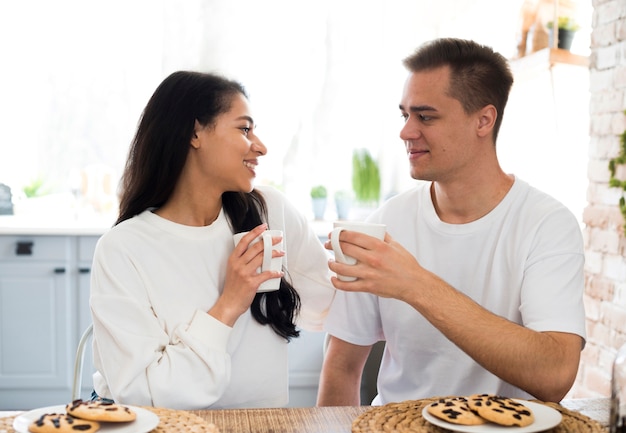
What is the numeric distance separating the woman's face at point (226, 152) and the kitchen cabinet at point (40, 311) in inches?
77.3

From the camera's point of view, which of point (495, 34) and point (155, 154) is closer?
point (155, 154)

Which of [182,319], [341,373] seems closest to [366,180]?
[341,373]

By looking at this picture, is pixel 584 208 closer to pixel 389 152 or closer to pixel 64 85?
pixel 389 152

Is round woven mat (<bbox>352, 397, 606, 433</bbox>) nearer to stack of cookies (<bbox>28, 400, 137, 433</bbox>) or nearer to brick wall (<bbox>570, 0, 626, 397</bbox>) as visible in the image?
stack of cookies (<bbox>28, 400, 137, 433</bbox>)

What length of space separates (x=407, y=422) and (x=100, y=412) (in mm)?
463

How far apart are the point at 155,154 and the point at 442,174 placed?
648mm

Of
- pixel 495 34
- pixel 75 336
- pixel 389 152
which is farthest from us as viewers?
pixel 389 152

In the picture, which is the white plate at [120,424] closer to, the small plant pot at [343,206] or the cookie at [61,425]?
the cookie at [61,425]

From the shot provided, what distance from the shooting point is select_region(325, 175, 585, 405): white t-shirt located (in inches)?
60.5

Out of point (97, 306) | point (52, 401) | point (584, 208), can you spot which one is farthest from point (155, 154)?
point (52, 401)

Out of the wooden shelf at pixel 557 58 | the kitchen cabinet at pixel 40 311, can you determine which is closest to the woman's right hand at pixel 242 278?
the wooden shelf at pixel 557 58

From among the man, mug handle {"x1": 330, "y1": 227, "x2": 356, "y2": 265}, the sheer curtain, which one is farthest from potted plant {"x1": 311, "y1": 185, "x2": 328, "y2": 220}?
mug handle {"x1": 330, "y1": 227, "x2": 356, "y2": 265}

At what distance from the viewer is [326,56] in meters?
4.24

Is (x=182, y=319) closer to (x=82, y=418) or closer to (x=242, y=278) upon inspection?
(x=242, y=278)
